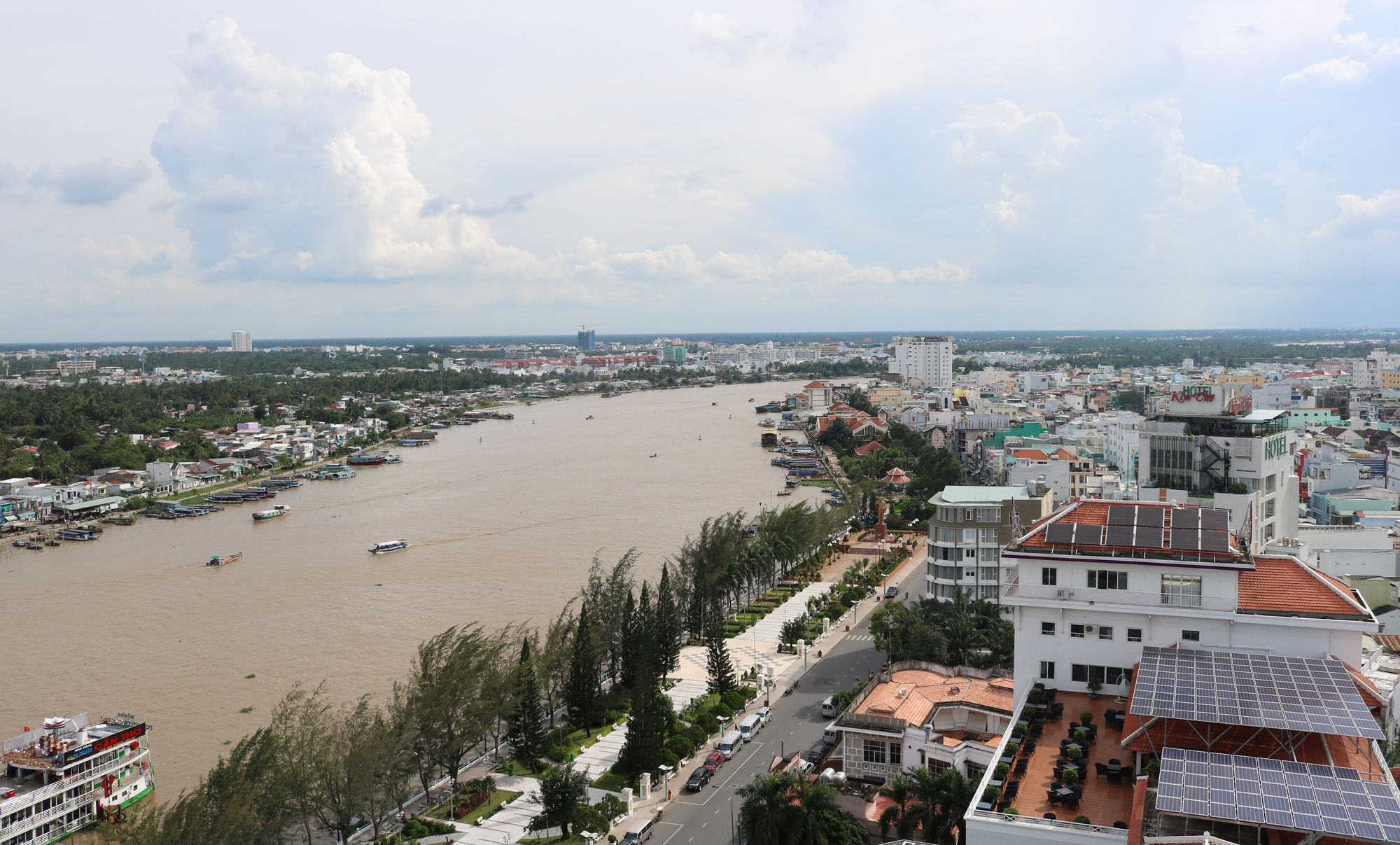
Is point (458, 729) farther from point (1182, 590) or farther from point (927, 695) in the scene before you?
point (1182, 590)

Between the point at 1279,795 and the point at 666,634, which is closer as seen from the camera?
the point at 1279,795

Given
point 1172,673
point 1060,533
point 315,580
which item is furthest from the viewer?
point 315,580

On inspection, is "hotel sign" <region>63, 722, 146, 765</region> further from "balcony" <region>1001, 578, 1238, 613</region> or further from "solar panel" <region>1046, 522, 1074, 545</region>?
"solar panel" <region>1046, 522, 1074, 545</region>

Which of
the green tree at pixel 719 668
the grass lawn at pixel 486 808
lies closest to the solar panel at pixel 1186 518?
the green tree at pixel 719 668

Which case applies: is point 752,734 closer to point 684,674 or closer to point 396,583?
point 684,674

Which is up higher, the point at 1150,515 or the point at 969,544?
the point at 1150,515

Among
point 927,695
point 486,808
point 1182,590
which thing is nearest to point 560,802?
point 486,808

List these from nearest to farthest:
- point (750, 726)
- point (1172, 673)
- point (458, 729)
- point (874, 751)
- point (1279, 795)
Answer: point (1279, 795), point (1172, 673), point (874, 751), point (458, 729), point (750, 726)

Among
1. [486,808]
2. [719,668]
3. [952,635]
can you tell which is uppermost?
[952,635]
